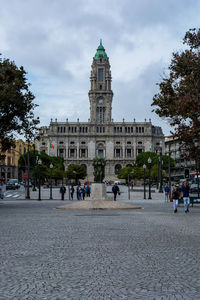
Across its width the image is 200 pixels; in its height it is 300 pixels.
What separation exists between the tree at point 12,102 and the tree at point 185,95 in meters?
9.43

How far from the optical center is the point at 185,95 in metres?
20.2

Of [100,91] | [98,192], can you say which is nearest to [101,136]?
[100,91]

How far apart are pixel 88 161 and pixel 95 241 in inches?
5299

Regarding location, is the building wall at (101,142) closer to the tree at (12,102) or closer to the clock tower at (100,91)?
the clock tower at (100,91)

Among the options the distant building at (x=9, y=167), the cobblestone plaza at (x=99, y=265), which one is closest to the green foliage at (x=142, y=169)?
the distant building at (x=9, y=167)

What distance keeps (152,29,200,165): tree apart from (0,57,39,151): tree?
9428 millimetres

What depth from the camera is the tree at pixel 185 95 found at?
781 inches

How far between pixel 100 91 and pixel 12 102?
116783mm

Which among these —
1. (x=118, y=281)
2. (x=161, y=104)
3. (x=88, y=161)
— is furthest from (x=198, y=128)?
(x=88, y=161)

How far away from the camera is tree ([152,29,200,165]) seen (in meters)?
19.8

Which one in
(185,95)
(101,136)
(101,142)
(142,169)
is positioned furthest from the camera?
(101,142)

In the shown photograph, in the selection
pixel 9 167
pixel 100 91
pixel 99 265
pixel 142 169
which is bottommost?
pixel 99 265

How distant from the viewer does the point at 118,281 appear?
6324 mm

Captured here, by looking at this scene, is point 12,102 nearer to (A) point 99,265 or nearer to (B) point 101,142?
(A) point 99,265
